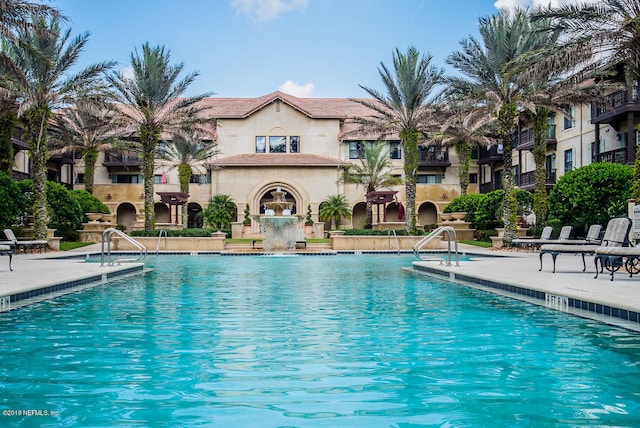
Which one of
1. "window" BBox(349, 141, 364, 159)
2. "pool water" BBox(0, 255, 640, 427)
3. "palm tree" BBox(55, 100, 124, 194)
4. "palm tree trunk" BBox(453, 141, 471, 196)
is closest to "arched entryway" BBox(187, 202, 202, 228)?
"palm tree" BBox(55, 100, 124, 194)

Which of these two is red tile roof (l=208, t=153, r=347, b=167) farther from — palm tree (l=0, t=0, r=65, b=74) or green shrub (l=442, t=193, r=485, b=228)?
palm tree (l=0, t=0, r=65, b=74)

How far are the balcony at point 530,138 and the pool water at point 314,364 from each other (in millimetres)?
33477

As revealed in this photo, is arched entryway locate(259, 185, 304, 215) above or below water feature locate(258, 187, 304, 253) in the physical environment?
above

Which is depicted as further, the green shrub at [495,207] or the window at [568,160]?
the window at [568,160]

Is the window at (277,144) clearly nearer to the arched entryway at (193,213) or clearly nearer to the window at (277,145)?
the window at (277,145)

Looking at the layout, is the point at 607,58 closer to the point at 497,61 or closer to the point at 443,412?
the point at 497,61

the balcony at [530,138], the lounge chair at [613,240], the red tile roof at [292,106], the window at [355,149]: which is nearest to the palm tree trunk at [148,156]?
the red tile roof at [292,106]

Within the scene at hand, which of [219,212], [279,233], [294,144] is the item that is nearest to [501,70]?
[279,233]

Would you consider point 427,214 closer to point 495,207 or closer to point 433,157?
point 433,157

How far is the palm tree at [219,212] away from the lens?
41125 mm

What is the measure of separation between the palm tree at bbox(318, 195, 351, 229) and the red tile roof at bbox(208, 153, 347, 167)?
2923 mm

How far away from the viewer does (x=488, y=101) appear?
26.5 metres

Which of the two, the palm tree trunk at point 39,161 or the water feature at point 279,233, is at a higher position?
the palm tree trunk at point 39,161

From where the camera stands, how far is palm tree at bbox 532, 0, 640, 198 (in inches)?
602
